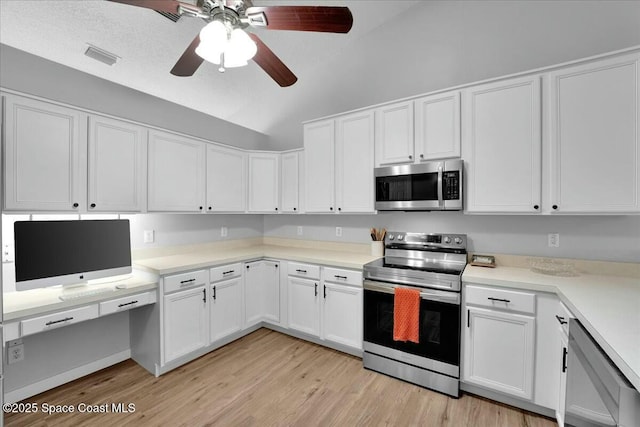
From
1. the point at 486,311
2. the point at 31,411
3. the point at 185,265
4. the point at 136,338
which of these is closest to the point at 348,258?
the point at 486,311

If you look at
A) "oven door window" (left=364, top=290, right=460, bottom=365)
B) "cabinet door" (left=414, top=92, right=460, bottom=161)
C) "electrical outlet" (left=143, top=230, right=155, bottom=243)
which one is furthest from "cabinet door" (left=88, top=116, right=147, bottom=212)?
"cabinet door" (left=414, top=92, right=460, bottom=161)

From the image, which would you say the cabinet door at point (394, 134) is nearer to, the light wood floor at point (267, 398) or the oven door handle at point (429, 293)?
the oven door handle at point (429, 293)

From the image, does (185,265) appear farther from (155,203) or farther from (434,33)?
(434,33)

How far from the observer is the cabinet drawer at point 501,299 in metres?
1.93

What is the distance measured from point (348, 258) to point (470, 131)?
1.62 metres

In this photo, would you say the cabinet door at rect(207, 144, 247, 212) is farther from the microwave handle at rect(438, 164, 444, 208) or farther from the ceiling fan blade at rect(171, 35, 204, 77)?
the microwave handle at rect(438, 164, 444, 208)

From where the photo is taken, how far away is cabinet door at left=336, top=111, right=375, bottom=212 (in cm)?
291

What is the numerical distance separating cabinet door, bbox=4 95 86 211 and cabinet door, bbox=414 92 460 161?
281 centimetres

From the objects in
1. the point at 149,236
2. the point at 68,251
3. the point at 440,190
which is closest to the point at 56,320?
the point at 68,251

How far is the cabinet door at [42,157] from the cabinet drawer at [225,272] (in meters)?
1.21

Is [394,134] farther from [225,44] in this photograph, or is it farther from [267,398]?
[267,398]

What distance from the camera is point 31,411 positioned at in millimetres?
2006

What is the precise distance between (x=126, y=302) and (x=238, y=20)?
7.24 ft

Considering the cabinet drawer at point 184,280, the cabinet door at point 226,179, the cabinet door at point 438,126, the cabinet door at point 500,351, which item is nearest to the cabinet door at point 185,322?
the cabinet drawer at point 184,280
